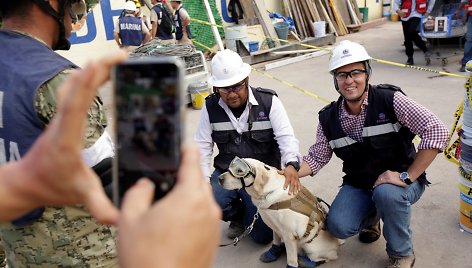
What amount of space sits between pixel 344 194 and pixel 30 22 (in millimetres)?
2181

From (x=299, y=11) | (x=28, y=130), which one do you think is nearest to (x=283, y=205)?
(x=28, y=130)

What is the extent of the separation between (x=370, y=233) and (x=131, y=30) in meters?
6.33

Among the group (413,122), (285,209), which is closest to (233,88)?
(285,209)

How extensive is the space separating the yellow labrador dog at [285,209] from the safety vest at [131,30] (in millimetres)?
6029

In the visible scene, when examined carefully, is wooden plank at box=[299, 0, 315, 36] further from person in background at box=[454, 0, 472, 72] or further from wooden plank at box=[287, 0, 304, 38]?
person in background at box=[454, 0, 472, 72]

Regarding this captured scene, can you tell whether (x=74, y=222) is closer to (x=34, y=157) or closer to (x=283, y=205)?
(x=34, y=157)

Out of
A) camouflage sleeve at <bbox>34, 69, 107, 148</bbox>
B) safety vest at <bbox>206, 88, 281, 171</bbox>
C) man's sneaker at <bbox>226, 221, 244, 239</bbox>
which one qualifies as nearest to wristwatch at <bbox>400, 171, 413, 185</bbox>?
safety vest at <bbox>206, 88, 281, 171</bbox>

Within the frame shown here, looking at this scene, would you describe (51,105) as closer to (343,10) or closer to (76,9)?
(76,9)

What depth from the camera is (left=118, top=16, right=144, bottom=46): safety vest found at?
26.2 feet

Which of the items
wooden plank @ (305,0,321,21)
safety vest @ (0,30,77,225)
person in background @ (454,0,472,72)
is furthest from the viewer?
wooden plank @ (305,0,321,21)

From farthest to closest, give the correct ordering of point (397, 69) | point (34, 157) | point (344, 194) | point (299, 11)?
point (299, 11), point (397, 69), point (344, 194), point (34, 157)

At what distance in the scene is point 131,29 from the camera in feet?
26.2

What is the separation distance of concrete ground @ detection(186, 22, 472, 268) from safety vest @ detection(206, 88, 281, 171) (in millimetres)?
755

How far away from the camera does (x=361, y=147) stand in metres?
2.78
